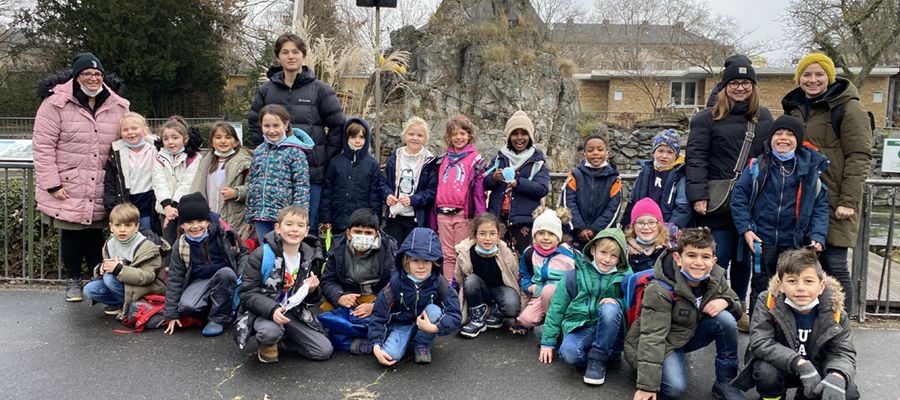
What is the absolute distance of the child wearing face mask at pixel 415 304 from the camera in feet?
12.9

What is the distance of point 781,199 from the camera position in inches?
160

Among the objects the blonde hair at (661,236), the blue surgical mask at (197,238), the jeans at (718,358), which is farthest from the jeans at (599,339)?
the blue surgical mask at (197,238)

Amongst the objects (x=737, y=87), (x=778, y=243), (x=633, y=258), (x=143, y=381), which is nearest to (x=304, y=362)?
(x=143, y=381)

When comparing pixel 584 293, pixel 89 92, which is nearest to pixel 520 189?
pixel 584 293

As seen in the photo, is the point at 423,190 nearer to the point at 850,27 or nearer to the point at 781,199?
the point at 781,199

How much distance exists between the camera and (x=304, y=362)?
3.96 meters

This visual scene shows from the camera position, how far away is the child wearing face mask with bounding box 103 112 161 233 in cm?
507

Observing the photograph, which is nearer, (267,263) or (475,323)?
(267,263)

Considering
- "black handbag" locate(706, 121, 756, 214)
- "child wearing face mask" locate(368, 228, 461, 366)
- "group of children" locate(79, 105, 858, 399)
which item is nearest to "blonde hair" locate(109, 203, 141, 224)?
"group of children" locate(79, 105, 858, 399)

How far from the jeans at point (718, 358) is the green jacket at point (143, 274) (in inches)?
147

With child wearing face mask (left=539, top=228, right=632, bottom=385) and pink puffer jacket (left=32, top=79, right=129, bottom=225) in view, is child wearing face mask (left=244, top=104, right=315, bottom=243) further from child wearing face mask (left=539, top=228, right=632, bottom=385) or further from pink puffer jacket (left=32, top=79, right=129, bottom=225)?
child wearing face mask (left=539, top=228, right=632, bottom=385)

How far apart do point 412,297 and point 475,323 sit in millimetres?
729

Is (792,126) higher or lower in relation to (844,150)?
higher

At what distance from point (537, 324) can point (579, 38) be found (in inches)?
1852
